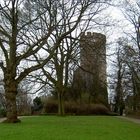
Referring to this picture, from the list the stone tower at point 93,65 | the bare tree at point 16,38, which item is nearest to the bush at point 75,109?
the stone tower at point 93,65

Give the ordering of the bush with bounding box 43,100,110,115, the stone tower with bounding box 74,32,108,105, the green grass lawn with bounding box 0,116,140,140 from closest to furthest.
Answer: the green grass lawn with bounding box 0,116,140,140, the stone tower with bounding box 74,32,108,105, the bush with bounding box 43,100,110,115

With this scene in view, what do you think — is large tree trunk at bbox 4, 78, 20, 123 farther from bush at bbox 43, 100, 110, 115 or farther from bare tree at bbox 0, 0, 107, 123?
bush at bbox 43, 100, 110, 115

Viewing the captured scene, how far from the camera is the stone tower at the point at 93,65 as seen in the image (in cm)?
3697

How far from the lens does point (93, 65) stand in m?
45.8

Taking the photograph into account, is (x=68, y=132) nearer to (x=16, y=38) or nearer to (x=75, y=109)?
(x=16, y=38)

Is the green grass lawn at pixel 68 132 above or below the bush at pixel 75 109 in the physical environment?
below

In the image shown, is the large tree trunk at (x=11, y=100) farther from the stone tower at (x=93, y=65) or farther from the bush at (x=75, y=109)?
the bush at (x=75, y=109)

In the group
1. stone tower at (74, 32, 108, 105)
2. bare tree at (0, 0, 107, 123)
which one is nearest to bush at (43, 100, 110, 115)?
stone tower at (74, 32, 108, 105)

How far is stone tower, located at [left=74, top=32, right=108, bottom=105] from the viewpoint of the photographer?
36969 mm

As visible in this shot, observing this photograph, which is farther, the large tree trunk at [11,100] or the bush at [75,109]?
the bush at [75,109]

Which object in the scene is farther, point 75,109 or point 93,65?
point 75,109

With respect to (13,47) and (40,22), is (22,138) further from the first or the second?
(40,22)

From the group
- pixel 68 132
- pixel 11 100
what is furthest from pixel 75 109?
pixel 68 132

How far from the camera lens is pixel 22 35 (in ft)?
137
